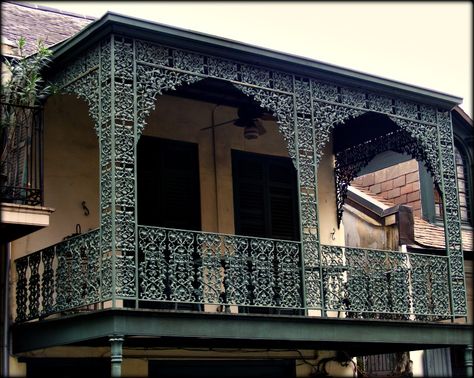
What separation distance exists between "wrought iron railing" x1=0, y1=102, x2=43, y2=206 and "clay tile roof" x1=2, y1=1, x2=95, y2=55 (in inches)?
48.0

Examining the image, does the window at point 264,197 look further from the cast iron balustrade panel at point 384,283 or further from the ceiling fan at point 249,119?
the cast iron balustrade panel at point 384,283

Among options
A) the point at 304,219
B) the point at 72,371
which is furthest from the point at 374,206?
the point at 72,371

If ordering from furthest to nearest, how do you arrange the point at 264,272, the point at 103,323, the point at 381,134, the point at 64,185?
the point at 381,134
the point at 64,185
the point at 264,272
the point at 103,323

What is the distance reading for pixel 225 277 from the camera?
12.0 m

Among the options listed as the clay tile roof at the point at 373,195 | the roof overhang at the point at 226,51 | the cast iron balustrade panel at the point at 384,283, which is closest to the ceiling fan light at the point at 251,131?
the roof overhang at the point at 226,51

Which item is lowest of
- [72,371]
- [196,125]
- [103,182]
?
[72,371]

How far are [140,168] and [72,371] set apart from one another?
294 centimetres

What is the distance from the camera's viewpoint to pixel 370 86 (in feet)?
44.7

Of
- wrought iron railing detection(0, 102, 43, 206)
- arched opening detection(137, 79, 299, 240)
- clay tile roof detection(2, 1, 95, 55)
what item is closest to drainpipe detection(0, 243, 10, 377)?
wrought iron railing detection(0, 102, 43, 206)

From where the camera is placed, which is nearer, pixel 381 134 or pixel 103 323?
pixel 103 323

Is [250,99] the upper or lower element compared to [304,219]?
upper

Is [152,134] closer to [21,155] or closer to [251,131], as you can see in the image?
[251,131]

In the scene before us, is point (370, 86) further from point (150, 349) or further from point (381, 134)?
point (150, 349)

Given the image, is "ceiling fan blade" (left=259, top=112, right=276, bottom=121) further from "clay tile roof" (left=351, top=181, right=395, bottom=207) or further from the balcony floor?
"clay tile roof" (left=351, top=181, right=395, bottom=207)
